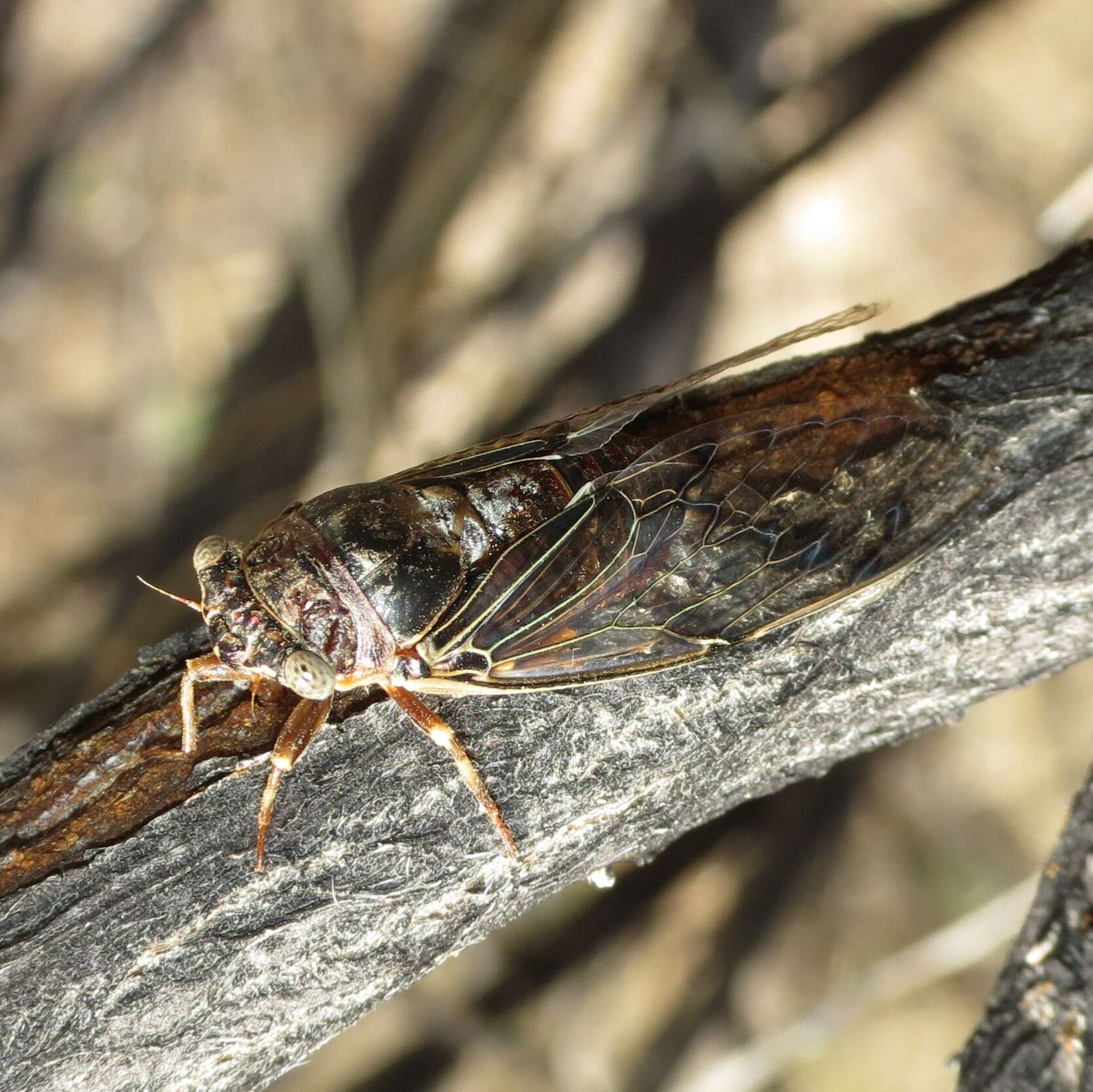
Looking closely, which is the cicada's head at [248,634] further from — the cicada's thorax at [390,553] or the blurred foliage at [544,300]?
the blurred foliage at [544,300]

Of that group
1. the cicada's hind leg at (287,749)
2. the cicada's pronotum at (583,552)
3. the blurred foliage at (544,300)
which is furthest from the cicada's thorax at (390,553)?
the blurred foliage at (544,300)

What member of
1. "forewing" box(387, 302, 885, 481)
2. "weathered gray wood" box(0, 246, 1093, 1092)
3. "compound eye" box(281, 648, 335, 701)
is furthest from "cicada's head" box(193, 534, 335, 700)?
"forewing" box(387, 302, 885, 481)

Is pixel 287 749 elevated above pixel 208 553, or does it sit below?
below

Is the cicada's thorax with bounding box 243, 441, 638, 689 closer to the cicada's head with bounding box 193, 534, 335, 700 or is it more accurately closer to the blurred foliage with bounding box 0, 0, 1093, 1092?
the cicada's head with bounding box 193, 534, 335, 700

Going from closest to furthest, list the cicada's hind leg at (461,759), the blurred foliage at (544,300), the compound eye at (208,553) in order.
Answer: the cicada's hind leg at (461,759) → the compound eye at (208,553) → the blurred foliage at (544,300)

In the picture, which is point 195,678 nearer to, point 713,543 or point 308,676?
point 308,676

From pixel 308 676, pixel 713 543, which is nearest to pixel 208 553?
pixel 308 676
